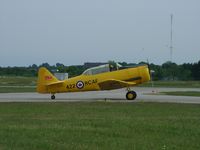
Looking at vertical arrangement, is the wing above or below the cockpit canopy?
below

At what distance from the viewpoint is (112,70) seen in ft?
102

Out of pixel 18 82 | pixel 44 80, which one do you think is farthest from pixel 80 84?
A: pixel 18 82

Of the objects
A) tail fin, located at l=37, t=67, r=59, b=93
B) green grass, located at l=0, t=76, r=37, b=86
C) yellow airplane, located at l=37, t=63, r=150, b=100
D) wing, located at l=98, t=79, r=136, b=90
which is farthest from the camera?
green grass, located at l=0, t=76, r=37, b=86

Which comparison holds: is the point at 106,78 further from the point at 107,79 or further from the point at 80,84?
the point at 80,84

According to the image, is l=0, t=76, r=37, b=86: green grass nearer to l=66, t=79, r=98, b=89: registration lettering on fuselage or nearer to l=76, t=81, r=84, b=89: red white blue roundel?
l=66, t=79, r=98, b=89: registration lettering on fuselage

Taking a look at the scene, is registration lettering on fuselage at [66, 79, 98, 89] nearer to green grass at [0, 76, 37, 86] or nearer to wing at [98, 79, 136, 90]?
wing at [98, 79, 136, 90]
